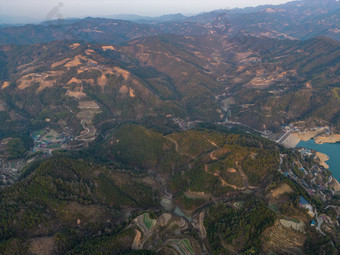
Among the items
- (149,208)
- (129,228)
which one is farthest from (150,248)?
(149,208)

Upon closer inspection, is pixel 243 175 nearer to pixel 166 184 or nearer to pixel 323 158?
pixel 166 184

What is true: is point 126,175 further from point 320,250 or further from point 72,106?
point 72,106

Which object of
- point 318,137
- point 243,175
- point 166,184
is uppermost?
point 243,175

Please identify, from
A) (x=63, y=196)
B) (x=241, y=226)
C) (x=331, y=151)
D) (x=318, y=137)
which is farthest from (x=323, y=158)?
(x=63, y=196)

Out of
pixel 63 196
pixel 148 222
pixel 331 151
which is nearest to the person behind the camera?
pixel 148 222

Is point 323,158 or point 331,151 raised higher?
point 323,158

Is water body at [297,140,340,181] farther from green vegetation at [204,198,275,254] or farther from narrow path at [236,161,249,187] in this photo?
green vegetation at [204,198,275,254]

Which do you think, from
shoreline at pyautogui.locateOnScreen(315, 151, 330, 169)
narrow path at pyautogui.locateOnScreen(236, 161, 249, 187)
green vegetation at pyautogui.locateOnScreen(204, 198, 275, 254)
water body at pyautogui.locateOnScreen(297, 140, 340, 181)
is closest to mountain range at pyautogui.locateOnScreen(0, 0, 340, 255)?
green vegetation at pyautogui.locateOnScreen(204, 198, 275, 254)

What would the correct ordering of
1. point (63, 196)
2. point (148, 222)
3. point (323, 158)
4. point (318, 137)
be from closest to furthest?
point (148, 222) → point (63, 196) → point (323, 158) → point (318, 137)

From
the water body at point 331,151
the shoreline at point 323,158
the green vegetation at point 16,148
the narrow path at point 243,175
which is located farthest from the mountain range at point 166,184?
the water body at point 331,151
